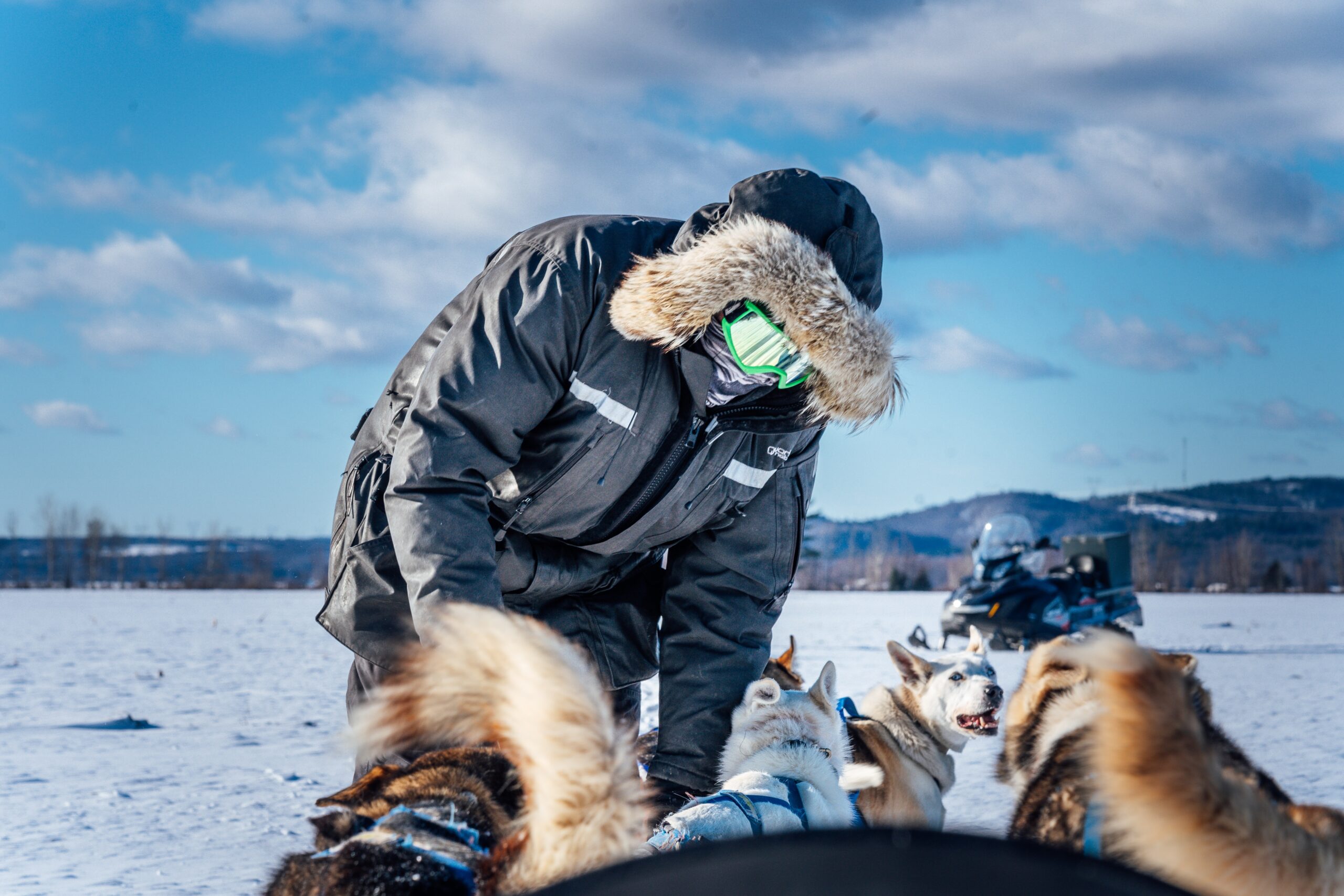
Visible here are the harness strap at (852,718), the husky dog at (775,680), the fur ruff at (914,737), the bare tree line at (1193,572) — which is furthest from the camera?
the bare tree line at (1193,572)

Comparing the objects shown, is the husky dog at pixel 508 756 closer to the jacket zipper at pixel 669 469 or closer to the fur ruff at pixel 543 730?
the fur ruff at pixel 543 730

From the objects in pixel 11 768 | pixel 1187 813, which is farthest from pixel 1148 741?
pixel 11 768

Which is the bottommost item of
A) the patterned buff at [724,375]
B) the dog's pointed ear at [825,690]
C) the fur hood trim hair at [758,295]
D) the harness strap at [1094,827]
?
the dog's pointed ear at [825,690]

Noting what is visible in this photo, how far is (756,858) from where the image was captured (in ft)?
1.88

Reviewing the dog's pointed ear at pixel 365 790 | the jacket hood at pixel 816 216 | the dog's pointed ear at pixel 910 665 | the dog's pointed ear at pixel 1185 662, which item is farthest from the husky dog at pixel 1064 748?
the dog's pointed ear at pixel 910 665

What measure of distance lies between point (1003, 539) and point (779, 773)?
24.2ft

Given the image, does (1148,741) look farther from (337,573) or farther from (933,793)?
(933,793)

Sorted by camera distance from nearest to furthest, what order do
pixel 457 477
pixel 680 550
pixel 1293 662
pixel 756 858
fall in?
pixel 756 858 → pixel 457 477 → pixel 680 550 → pixel 1293 662

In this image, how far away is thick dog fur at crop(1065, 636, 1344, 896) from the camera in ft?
3.22

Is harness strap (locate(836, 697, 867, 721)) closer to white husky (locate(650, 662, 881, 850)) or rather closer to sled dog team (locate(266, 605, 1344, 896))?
white husky (locate(650, 662, 881, 850))

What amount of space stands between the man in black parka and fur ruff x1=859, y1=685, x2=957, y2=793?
1.55 meters

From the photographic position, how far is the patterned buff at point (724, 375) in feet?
6.34

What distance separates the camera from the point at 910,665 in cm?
409

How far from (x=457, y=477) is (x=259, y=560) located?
49885 millimetres
